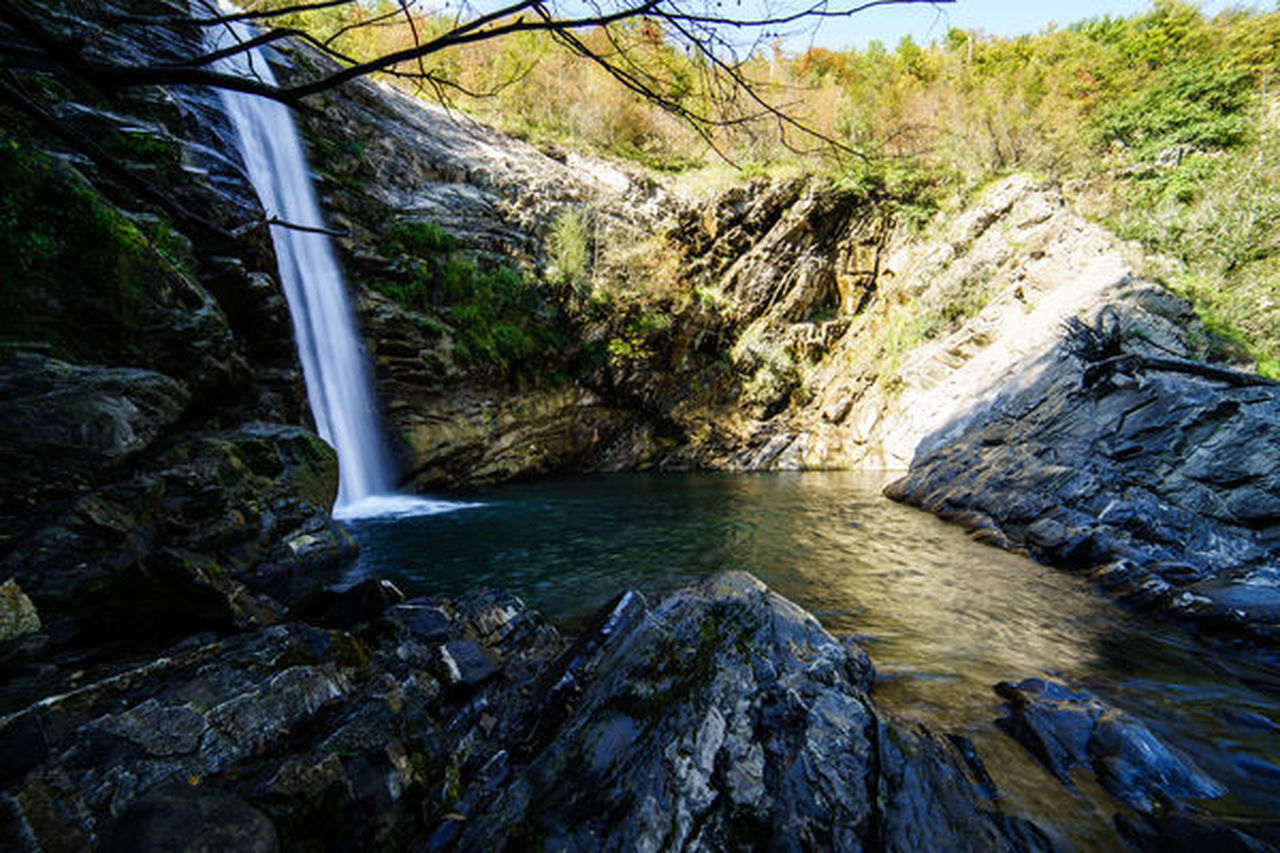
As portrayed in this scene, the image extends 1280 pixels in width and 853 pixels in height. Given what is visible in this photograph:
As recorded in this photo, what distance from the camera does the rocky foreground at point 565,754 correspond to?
181 centimetres

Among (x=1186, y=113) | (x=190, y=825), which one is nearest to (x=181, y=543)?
(x=190, y=825)

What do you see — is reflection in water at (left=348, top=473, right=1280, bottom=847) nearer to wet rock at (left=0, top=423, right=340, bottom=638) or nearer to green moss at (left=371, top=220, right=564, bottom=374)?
wet rock at (left=0, top=423, right=340, bottom=638)

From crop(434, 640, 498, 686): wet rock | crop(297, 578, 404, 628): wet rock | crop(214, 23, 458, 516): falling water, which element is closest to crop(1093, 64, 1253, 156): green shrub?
crop(434, 640, 498, 686): wet rock

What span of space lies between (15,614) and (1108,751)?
263 inches

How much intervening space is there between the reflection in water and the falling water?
256cm

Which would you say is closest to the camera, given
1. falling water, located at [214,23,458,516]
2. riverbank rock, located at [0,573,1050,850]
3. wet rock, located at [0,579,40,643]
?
riverbank rock, located at [0,573,1050,850]

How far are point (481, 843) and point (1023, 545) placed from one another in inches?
296

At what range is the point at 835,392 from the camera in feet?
60.8

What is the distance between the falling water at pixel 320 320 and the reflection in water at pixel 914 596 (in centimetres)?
256

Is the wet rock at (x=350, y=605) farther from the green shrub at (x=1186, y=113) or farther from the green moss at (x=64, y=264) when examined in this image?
the green shrub at (x=1186, y=113)

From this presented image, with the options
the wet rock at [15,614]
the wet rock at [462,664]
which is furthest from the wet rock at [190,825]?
the wet rock at [15,614]

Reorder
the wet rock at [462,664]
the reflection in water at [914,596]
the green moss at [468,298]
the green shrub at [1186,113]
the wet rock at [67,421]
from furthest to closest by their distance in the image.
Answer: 1. the green shrub at [1186,113]
2. the green moss at [468,298]
3. the wet rock at [67,421]
4. the wet rock at [462,664]
5. the reflection in water at [914,596]

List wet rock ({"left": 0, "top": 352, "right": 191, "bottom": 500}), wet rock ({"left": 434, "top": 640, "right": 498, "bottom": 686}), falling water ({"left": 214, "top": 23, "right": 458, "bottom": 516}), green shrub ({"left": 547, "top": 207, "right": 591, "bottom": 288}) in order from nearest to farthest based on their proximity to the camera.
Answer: wet rock ({"left": 434, "top": 640, "right": 498, "bottom": 686}) < wet rock ({"left": 0, "top": 352, "right": 191, "bottom": 500}) < falling water ({"left": 214, "top": 23, "right": 458, "bottom": 516}) < green shrub ({"left": 547, "top": 207, "right": 591, "bottom": 288})

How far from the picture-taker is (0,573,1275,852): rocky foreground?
71.4 inches
